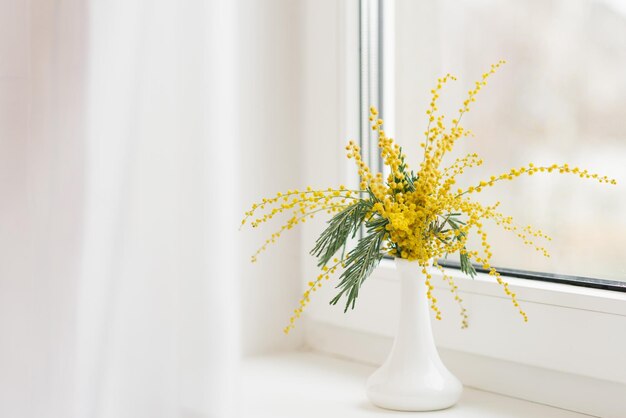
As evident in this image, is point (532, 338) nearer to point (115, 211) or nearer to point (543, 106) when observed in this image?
point (543, 106)

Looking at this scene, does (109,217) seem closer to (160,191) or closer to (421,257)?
(160,191)

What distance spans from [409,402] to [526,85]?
441mm

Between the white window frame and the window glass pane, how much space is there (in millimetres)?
61

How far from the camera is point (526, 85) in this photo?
964 millimetres

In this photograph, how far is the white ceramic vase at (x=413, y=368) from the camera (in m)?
0.86

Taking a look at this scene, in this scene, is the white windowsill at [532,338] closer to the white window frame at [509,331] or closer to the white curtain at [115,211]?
the white window frame at [509,331]

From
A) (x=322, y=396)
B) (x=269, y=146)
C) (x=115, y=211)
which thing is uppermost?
(x=269, y=146)

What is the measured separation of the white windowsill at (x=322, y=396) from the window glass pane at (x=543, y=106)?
0.18 m

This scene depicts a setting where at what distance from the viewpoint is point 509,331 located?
923 millimetres

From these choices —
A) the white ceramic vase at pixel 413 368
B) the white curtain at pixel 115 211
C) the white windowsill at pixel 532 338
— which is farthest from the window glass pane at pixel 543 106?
the white curtain at pixel 115 211

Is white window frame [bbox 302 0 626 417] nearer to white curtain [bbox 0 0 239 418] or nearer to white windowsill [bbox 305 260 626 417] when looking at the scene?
white windowsill [bbox 305 260 626 417]

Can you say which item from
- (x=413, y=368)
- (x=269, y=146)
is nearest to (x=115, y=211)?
(x=413, y=368)

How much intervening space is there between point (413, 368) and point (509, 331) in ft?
0.49

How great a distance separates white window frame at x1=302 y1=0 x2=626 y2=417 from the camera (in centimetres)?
83
